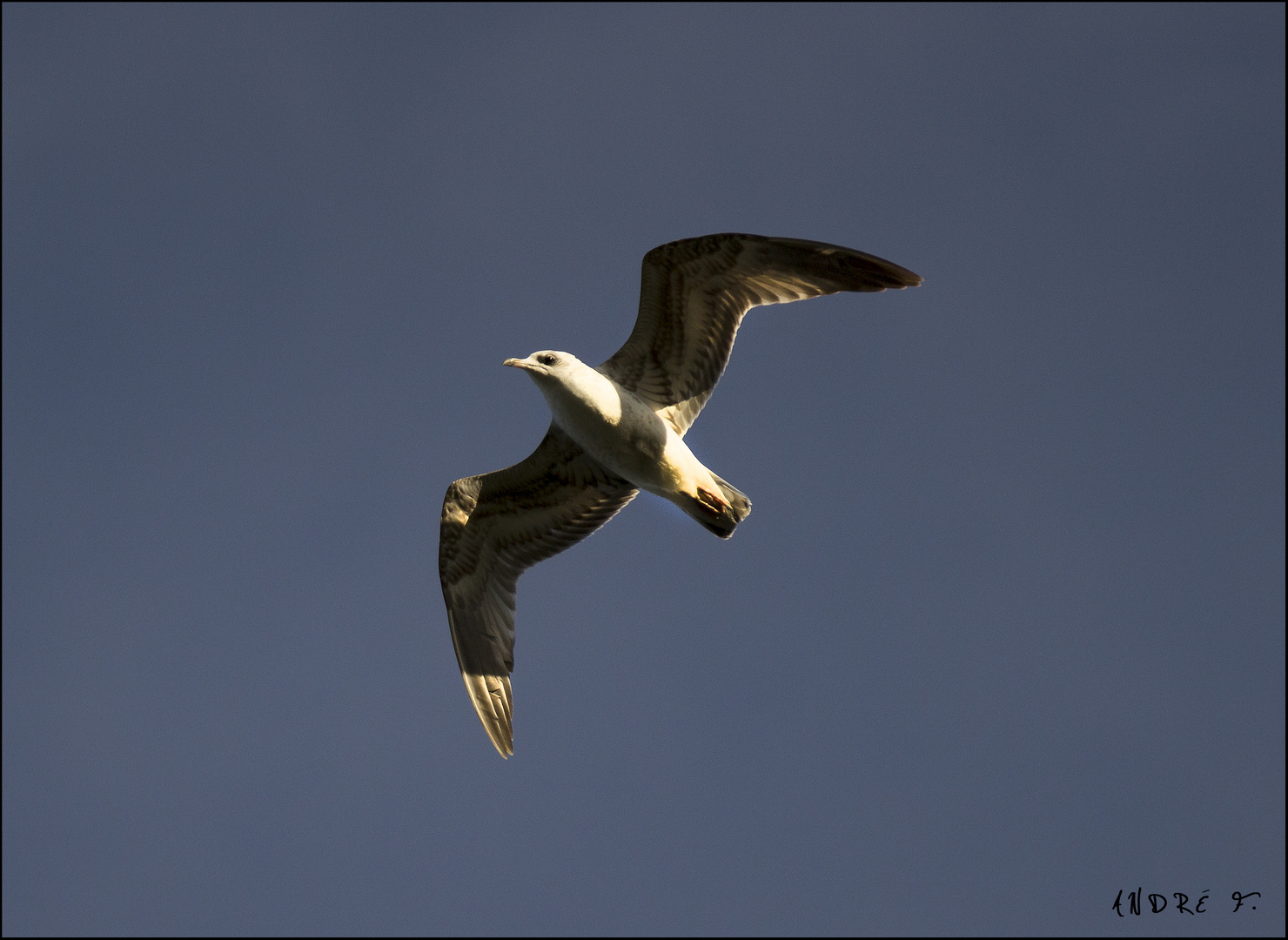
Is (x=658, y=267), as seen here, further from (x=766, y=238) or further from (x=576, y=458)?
(x=576, y=458)

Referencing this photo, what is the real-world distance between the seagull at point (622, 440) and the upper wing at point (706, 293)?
0.01m

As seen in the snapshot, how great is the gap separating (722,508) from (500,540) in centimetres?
294

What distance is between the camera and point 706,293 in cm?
1116

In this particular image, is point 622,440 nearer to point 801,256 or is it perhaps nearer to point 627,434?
point 627,434

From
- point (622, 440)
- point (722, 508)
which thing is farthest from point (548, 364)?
point (722, 508)

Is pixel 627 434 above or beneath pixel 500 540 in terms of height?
above

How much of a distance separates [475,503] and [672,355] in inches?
117

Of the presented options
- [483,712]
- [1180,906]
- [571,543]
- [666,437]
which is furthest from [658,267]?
[1180,906]

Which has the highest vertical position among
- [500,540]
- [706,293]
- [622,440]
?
[706,293]

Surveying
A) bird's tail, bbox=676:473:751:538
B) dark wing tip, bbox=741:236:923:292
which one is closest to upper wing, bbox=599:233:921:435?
dark wing tip, bbox=741:236:923:292

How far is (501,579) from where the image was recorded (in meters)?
12.8

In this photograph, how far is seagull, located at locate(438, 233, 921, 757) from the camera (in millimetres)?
Answer: 10875

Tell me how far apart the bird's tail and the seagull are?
0.01m

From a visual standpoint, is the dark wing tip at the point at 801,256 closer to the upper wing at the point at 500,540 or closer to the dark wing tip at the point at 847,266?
the dark wing tip at the point at 847,266
